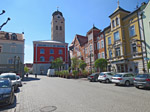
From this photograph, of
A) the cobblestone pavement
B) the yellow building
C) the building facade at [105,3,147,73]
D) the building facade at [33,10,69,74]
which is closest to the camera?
the cobblestone pavement

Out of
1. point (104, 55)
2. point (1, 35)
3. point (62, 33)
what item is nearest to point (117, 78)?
point (104, 55)

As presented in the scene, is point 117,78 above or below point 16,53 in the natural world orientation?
below

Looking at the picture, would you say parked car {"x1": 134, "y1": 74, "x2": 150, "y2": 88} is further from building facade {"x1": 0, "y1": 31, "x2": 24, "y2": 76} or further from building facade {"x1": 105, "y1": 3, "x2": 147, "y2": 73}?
building facade {"x1": 0, "y1": 31, "x2": 24, "y2": 76}

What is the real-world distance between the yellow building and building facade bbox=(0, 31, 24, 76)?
24.8 meters

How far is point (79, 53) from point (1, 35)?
90.2 ft

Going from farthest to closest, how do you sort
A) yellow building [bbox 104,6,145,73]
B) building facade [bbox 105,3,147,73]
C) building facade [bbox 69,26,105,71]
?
1. building facade [bbox 69,26,105,71]
2. yellow building [bbox 104,6,145,73]
3. building facade [bbox 105,3,147,73]

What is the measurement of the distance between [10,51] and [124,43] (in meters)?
31.8

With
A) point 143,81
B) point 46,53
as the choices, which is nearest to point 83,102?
point 143,81

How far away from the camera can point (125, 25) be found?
936 inches

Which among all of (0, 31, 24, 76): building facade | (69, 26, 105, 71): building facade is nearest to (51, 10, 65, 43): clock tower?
(69, 26, 105, 71): building facade

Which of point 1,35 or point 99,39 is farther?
point 1,35

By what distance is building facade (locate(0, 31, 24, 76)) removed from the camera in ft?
109

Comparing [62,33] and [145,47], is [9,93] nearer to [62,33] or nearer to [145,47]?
[145,47]

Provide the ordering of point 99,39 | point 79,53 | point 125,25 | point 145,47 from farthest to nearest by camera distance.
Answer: point 79,53 → point 99,39 → point 125,25 → point 145,47
